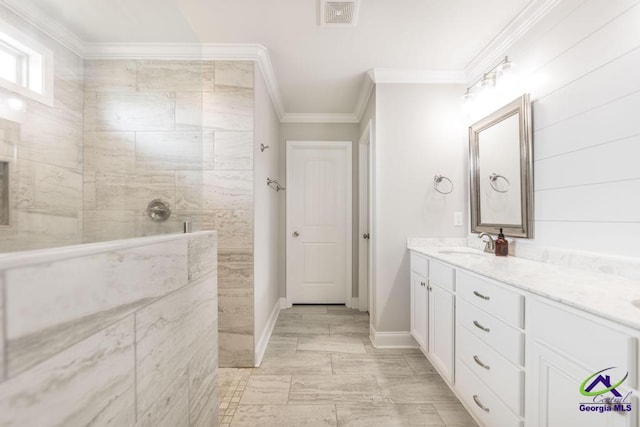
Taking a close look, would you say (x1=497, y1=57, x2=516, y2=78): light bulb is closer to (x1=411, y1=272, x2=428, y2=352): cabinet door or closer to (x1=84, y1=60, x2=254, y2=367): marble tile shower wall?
(x1=411, y1=272, x2=428, y2=352): cabinet door

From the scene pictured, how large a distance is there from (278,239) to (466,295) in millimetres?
2413

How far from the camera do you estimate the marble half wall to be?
17.9 inches

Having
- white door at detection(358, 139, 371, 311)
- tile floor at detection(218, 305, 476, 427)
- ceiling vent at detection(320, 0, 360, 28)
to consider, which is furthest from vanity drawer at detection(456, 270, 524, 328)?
white door at detection(358, 139, 371, 311)

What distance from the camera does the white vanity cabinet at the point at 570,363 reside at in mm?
733

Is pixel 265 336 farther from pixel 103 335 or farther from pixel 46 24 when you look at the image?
pixel 46 24

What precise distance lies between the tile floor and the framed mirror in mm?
1220

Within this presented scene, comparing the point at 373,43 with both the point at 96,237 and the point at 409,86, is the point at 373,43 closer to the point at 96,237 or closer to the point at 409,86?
the point at 409,86

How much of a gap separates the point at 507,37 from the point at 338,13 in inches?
48.3

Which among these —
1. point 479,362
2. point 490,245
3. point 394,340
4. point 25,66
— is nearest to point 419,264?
point 490,245

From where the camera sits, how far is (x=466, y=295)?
1548 mm

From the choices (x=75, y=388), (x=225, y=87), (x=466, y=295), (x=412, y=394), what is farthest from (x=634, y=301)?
(x=225, y=87)

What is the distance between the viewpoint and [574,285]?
1086 millimetres

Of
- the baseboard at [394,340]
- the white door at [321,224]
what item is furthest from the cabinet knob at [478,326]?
the white door at [321,224]

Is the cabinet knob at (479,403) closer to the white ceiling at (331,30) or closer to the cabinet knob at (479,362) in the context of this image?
the cabinet knob at (479,362)
